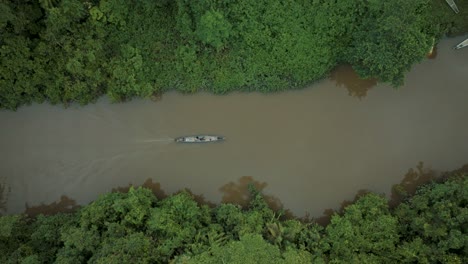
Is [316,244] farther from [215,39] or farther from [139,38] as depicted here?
[139,38]

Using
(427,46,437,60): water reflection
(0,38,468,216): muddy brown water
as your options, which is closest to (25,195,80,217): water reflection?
(0,38,468,216): muddy brown water

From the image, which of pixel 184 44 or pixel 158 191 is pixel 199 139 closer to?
pixel 158 191

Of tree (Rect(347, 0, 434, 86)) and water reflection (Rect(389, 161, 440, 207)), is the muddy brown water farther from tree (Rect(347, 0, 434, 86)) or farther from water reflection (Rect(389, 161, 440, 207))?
tree (Rect(347, 0, 434, 86))

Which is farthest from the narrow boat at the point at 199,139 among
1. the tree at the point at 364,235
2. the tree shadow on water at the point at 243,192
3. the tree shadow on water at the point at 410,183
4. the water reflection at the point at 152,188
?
the tree at the point at 364,235

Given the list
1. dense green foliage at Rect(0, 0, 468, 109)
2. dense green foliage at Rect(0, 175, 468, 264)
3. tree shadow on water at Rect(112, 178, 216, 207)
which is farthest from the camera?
tree shadow on water at Rect(112, 178, 216, 207)

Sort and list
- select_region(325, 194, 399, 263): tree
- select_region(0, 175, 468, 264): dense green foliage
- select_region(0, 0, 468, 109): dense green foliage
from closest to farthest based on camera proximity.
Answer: select_region(0, 175, 468, 264): dense green foliage → select_region(325, 194, 399, 263): tree → select_region(0, 0, 468, 109): dense green foliage

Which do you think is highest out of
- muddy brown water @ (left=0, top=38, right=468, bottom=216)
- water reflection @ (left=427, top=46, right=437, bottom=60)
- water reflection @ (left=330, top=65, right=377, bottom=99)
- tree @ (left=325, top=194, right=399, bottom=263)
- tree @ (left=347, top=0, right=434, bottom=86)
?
tree @ (left=347, top=0, right=434, bottom=86)

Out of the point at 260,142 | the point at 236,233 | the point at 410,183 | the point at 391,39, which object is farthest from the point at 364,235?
the point at 391,39
